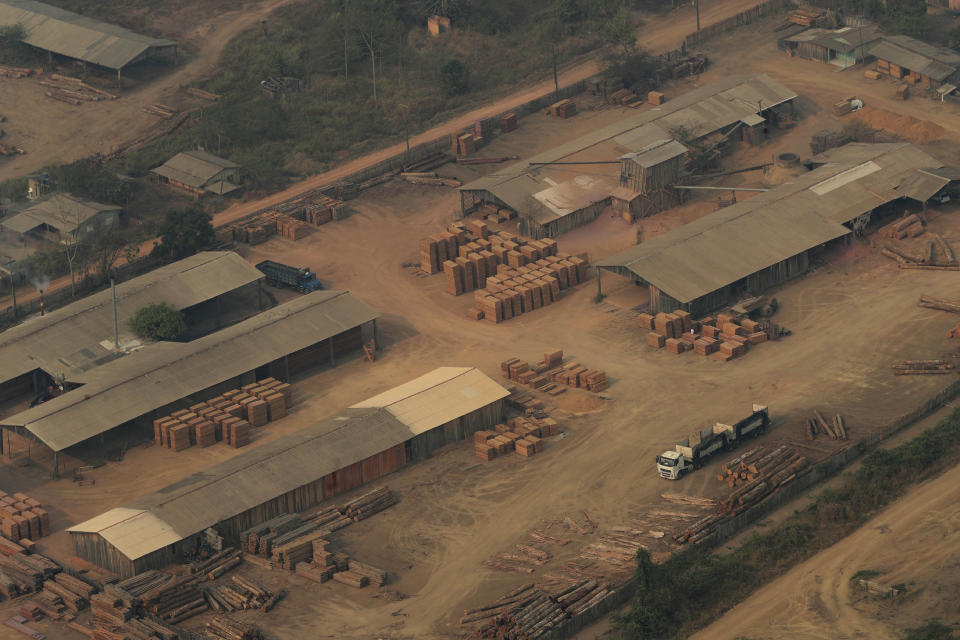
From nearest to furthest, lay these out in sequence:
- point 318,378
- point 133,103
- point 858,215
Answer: point 318,378, point 858,215, point 133,103

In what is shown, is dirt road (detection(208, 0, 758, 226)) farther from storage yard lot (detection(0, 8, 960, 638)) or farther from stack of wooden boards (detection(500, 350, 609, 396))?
stack of wooden boards (detection(500, 350, 609, 396))

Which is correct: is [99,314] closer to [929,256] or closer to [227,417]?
[227,417]

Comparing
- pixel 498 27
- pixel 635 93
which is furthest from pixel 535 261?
pixel 498 27

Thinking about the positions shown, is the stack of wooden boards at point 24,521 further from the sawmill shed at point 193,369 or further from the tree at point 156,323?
the tree at point 156,323

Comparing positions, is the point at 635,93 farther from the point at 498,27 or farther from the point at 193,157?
the point at 193,157

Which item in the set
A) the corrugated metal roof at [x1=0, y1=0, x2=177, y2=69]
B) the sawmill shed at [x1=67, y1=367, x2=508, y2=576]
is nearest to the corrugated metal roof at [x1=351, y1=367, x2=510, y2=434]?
the sawmill shed at [x1=67, y1=367, x2=508, y2=576]

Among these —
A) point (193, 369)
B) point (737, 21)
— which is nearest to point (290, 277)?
point (193, 369)
